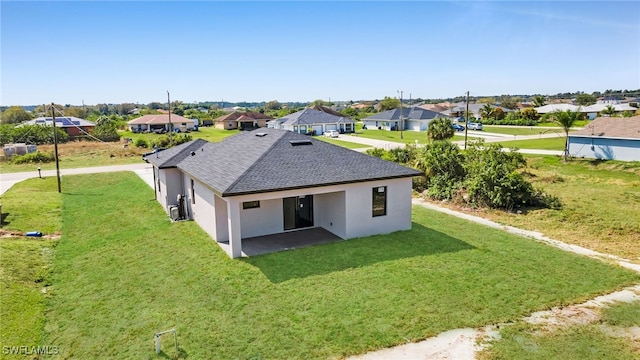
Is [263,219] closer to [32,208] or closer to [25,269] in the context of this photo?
[25,269]

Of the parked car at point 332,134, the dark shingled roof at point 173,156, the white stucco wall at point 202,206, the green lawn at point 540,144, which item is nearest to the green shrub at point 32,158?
the dark shingled roof at point 173,156

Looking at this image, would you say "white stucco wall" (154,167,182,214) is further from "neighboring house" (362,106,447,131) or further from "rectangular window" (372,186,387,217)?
"neighboring house" (362,106,447,131)

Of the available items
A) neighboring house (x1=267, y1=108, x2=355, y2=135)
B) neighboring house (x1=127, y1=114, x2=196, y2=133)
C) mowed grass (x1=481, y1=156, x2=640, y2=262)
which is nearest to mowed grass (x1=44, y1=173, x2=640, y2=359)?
mowed grass (x1=481, y1=156, x2=640, y2=262)

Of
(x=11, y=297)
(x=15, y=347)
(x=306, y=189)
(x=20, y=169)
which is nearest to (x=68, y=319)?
(x=15, y=347)

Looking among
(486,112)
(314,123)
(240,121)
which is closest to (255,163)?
(314,123)

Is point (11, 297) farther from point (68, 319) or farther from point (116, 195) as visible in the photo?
point (116, 195)

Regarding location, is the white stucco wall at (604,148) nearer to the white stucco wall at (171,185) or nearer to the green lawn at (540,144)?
the green lawn at (540,144)
